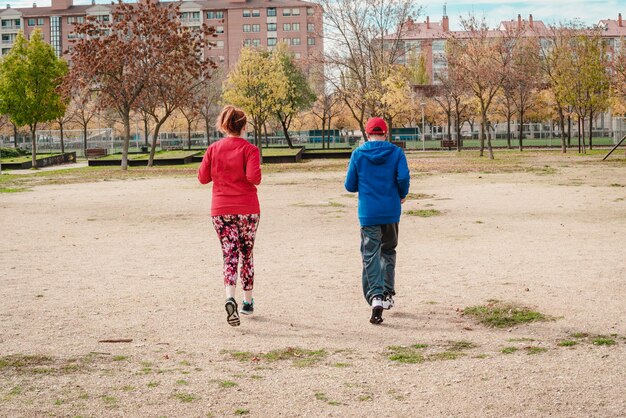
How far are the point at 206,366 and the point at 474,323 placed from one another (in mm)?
2261

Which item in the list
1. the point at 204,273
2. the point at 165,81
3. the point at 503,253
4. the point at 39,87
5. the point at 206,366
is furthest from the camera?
the point at 39,87

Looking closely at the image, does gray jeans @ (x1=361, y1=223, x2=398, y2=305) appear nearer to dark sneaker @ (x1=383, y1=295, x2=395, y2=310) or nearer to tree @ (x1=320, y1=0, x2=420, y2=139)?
dark sneaker @ (x1=383, y1=295, x2=395, y2=310)

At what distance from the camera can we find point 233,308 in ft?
23.2

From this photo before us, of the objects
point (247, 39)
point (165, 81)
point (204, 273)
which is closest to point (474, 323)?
point (204, 273)

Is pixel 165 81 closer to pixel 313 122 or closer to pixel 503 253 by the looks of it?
pixel 503 253

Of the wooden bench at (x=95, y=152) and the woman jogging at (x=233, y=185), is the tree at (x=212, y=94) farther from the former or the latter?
the woman jogging at (x=233, y=185)

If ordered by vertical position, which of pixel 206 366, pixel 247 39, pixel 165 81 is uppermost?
pixel 247 39

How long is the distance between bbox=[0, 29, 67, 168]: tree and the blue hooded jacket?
39330mm

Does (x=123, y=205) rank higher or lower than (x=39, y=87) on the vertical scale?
lower

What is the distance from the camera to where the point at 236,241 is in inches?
293

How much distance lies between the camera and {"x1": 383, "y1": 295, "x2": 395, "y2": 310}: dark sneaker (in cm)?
733

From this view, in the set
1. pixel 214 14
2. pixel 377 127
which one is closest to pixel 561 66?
pixel 377 127

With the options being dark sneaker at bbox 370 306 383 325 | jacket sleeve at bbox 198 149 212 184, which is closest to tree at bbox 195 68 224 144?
jacket sleeve at bbox 198 149 212 184

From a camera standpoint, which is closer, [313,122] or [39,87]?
[39,87]
